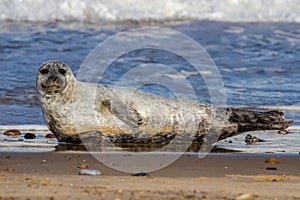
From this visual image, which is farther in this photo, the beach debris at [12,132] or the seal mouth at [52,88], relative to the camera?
the beach debris at [12,132]

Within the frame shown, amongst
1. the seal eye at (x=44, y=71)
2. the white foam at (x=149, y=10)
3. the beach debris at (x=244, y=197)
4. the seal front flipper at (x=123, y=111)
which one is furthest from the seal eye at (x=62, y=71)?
the white foam at (x=149, y=10)

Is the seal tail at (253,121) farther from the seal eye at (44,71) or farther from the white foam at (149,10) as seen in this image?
the white foam at (149,10)

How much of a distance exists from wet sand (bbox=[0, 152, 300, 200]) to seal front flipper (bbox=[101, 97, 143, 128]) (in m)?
0.77

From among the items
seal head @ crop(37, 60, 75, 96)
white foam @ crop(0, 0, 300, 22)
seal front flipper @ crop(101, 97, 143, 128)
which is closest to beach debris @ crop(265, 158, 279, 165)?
seal front flipper @ crop(101, 97, 143, 128)

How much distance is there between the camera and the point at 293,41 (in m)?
14.6

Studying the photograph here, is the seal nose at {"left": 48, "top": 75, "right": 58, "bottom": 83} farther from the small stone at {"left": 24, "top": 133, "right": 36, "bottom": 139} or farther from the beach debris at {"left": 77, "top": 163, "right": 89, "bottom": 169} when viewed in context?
the beach debris at {"left": 77, "top": 163, "right": 89, "bottom": 169}

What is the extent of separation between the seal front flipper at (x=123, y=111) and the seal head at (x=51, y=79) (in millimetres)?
386

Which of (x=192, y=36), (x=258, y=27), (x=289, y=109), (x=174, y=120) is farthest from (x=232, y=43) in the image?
(x=174, y=120)

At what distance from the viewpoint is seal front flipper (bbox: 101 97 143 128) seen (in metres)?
6.63

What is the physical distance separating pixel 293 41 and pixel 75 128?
885cm

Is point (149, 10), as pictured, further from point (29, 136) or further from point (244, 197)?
point (244, 197)

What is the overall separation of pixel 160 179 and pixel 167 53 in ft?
27.7

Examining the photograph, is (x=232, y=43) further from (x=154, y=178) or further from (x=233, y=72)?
(x=154, y=178)

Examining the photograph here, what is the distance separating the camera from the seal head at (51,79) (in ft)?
21.7
